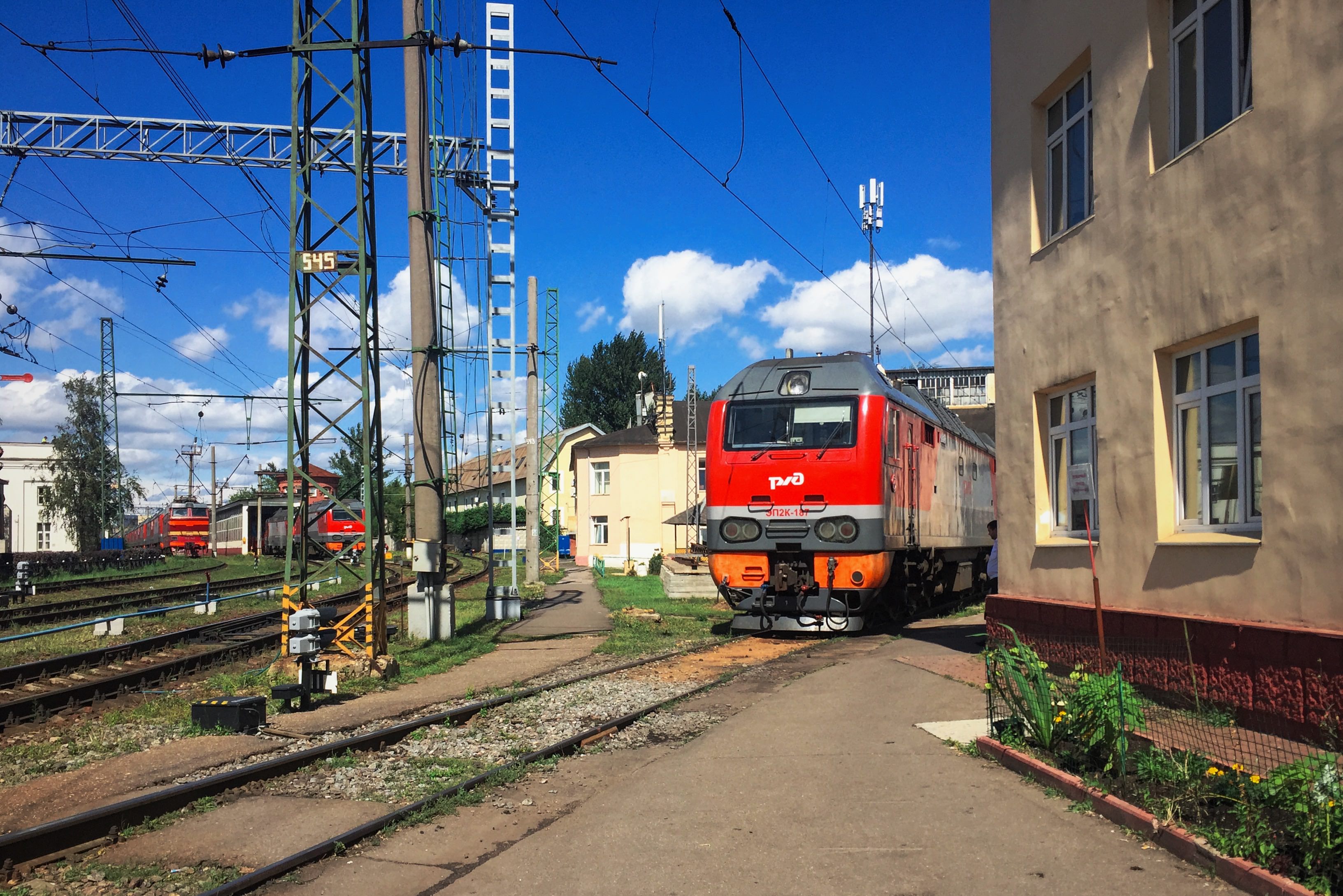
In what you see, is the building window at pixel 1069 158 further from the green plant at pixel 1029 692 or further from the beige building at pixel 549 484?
the beige building at pixel 549 484

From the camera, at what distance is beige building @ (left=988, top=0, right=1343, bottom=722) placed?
7.18 m

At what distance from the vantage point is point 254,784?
23.8ft

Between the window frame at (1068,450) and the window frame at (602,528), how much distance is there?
130 ft

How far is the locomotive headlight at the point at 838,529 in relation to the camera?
14.7 meters

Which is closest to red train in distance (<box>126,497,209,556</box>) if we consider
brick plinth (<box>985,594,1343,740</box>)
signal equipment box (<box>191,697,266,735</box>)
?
signal equipment box (<box>191,697,266,735</box>)

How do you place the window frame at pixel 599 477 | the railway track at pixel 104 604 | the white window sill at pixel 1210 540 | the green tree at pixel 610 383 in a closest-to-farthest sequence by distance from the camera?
the white window sill at pixel 1210 540
the railway track at pixel 104 604
the window frame at pixel 599 477
the green tree at pixel 610 383

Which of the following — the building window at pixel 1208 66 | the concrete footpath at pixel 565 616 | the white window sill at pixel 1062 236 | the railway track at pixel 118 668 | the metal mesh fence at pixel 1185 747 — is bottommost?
the concrete footpath at pixel 565 616

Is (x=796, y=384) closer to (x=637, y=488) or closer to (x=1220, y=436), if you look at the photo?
(x=1220, y=436)

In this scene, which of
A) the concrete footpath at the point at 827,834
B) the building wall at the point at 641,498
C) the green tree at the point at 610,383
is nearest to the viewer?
the concrete footpath at the point at 827,834

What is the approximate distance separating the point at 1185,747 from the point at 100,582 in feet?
107

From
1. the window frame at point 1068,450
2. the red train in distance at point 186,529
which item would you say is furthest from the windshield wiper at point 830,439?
the red train in distance at point 186,529

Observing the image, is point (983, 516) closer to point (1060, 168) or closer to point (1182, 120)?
point (1060, 168)

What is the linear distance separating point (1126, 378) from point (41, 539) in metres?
75.4

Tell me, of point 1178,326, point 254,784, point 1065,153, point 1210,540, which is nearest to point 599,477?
point 1065,153
